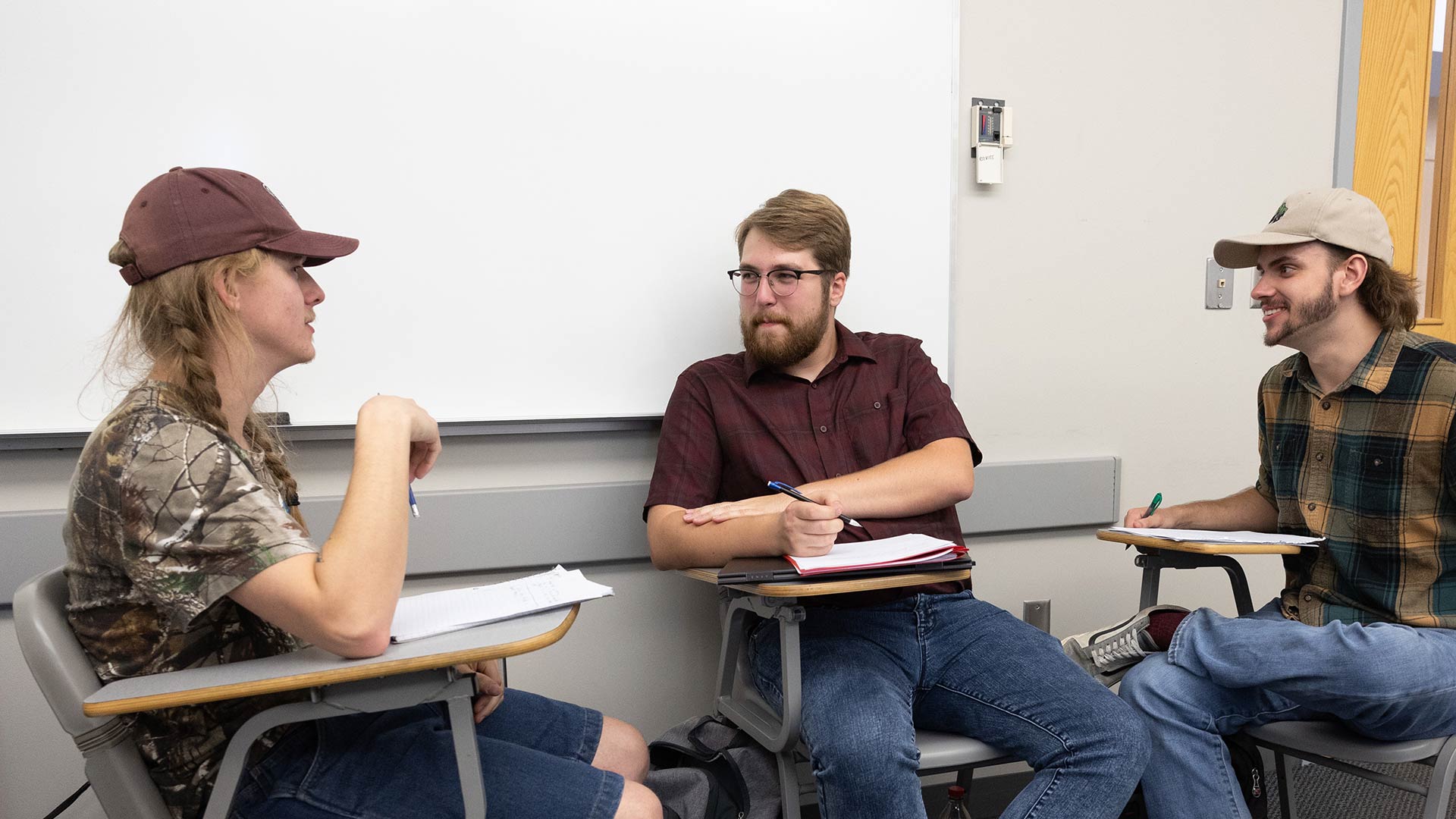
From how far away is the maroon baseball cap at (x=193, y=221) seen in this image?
3.83ft

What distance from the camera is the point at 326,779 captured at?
1.16 metres

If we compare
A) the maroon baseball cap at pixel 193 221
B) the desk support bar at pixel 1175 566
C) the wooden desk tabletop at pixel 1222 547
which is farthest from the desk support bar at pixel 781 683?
the maroon baseball cap at pixel 193 221

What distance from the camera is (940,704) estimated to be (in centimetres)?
171

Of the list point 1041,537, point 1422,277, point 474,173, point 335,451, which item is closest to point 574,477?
point 335,451

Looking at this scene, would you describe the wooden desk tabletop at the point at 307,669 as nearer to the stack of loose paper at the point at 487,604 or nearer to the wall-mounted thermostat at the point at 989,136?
the stack of loose paper at the point at 487,604

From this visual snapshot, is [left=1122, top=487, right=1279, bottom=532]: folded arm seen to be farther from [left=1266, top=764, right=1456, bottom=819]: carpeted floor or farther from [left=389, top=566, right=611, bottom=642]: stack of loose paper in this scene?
[left=389, top=566, right=611, bottom=642]: stack of loose paper

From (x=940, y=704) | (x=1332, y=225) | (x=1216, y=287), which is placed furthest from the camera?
(x=1216, y=287)

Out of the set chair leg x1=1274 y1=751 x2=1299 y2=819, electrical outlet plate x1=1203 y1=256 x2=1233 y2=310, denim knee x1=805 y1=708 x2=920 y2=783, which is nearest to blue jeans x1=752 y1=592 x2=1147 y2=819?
denim knee x1=805 y1=708 x2=920 y2=783

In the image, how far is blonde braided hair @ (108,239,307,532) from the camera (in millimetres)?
1172

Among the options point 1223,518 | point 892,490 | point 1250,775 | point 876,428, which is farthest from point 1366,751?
point 876,428

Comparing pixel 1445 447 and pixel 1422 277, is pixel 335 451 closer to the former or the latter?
pixel 1445 447

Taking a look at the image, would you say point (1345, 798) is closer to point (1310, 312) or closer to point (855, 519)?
point (1310, 312)

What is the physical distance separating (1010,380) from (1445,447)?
39.1 inches

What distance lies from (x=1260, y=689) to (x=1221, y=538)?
0.26 meters
